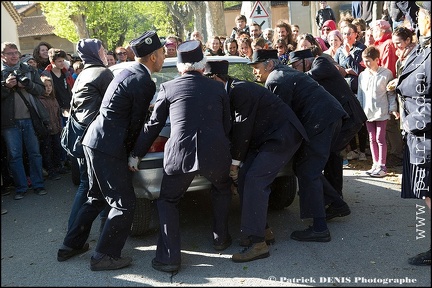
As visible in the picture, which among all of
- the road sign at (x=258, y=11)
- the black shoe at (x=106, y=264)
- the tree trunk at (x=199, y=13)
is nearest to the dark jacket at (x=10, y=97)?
the black shoe at (x=106, y=264)

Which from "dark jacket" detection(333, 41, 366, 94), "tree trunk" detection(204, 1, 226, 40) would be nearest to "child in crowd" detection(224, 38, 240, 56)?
"dark jacket" detection(333, 41, 366, 94)

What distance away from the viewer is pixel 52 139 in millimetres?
8461

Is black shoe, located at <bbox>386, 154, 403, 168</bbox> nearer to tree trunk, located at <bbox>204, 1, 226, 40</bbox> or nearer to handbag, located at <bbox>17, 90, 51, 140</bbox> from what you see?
handbag, located at <bbox>17, 90, 51, 140</bbox>

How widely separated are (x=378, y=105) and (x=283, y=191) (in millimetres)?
2459

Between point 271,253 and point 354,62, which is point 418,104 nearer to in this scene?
point 271,253

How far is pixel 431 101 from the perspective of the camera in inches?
159

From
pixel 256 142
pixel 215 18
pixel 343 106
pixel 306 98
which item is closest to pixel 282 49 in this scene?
pixel 343 106

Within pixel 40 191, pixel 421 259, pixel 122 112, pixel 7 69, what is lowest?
pixel 40 191

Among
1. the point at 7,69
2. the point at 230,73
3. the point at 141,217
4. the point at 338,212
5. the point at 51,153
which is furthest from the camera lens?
the point at 51,153

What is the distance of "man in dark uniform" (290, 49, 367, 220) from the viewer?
5496 millimetres

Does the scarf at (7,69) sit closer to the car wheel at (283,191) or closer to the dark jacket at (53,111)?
the dark jacket at (53,111)

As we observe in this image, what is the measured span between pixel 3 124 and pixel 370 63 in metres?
5.20

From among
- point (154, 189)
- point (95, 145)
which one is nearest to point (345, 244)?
point (154, 189)

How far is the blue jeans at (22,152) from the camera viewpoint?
7148 millimetres
